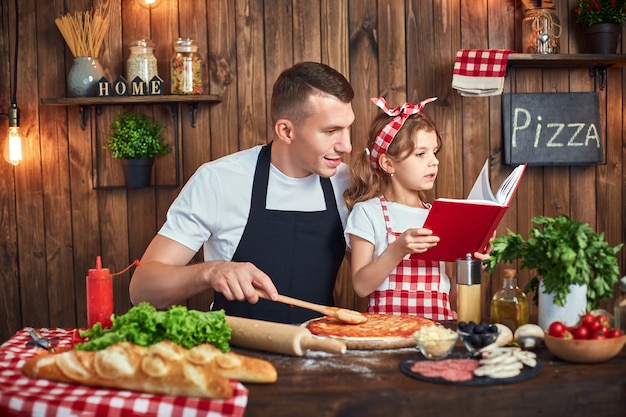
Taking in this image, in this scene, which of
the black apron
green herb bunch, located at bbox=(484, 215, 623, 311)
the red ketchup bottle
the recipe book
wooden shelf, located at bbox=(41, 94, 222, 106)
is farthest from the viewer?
wooden shelf, located at bbox=(41, 94, 222, 106)

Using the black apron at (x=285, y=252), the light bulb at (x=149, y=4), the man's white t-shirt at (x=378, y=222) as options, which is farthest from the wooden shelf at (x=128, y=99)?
the man's white t-shirt at (x=378, y=222)

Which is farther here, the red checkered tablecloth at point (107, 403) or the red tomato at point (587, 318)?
the red tomato at point (587, 318)

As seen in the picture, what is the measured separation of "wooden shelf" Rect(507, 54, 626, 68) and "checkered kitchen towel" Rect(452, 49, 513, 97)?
0.07 metres

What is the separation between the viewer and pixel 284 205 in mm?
2746

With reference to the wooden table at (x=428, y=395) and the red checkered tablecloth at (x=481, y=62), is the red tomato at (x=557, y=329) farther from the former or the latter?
the red checkered tablecloth at (x=481, y=62)

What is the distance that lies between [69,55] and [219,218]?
3.92 ft

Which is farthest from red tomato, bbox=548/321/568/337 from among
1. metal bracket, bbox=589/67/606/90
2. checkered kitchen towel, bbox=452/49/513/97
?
metal bracket, bbox=589/67/606/90

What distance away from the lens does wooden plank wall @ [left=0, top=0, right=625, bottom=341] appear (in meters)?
3.32

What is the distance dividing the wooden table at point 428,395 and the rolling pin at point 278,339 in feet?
0.23

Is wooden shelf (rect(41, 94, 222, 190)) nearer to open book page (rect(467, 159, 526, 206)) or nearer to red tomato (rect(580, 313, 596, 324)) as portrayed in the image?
open book page (rect(467, 159, 526, 206))

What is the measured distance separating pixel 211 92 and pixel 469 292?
1689 mm

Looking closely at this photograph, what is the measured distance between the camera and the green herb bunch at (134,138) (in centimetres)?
319

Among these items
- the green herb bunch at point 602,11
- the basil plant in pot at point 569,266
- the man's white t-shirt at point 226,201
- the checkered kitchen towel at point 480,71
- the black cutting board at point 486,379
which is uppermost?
the green herb bunch at point 602,11

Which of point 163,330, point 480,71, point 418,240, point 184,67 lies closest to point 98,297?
point 163,330
